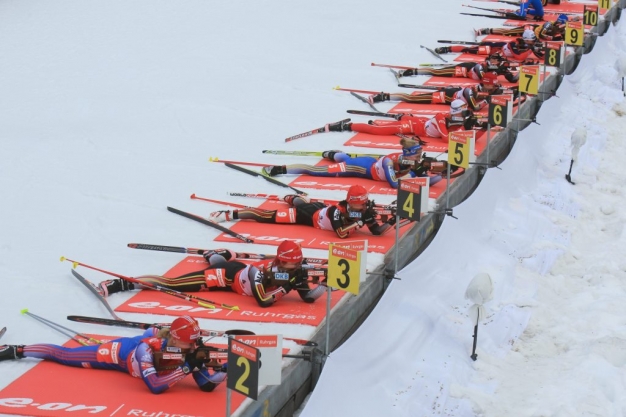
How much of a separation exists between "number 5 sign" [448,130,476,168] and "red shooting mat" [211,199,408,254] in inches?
45.6

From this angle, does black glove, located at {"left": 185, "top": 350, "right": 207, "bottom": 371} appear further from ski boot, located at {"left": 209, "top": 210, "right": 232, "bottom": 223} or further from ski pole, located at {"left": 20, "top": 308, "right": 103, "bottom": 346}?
ski boot, located at {"left": 209, "top": 210, "right": 232, "bottom": 223}

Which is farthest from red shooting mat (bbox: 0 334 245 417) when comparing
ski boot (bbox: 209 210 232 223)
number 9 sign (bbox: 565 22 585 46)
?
number 9 sign (bbox: 565 22 585 46)

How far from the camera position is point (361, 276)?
27.8 feet

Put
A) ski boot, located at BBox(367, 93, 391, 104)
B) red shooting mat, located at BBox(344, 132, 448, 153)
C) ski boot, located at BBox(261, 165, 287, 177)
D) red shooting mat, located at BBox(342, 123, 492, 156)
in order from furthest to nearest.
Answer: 1. ski boot, located at BBox(367, 93, 391, 104)
2. red shooting mat, located at BBox(344, 132, 448, 153)
3. red shooting mat, located at BBox(342, 123, 492, 156)
4. ski boot, located at BBox(261, 165, 287, 177)

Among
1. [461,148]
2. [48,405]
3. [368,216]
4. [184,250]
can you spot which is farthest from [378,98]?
[48,405]

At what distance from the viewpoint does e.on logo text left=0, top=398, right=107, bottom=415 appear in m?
7.72

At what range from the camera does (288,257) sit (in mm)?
9422

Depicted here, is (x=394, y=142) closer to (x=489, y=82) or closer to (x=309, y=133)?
(x=309, y=133)

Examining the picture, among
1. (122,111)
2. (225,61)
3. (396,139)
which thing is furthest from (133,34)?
(396,139)

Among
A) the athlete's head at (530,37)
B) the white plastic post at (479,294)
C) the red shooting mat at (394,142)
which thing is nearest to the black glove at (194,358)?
the white plastic post at (479,294)

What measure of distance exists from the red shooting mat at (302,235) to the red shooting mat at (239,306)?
Result: 1.40 metres

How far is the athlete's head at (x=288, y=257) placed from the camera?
942 cm

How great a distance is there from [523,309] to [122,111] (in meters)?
7.64

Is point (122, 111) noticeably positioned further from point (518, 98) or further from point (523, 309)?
point (523, 309)
